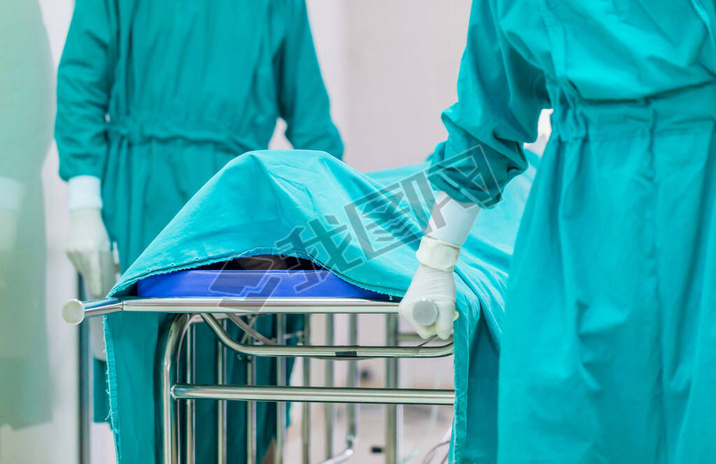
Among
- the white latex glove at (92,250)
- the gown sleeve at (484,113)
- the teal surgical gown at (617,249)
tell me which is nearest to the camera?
the teal surgical gown at (617,249)

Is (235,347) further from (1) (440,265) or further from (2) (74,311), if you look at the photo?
(1) (440,265)

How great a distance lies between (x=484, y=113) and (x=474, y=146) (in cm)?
4

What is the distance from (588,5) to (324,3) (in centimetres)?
307

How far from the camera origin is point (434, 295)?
102cm

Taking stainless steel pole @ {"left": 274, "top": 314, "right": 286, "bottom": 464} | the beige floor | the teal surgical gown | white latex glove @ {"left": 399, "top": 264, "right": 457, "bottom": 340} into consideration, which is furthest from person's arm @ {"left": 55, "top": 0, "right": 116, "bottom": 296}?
the beige floor

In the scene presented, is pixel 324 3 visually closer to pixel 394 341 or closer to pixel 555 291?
pixel 394 341

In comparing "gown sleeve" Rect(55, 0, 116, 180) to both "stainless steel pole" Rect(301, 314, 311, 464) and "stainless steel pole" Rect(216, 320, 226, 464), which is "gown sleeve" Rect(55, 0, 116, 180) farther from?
"stainless steel pole" Rect(301, 314, 311, 464)

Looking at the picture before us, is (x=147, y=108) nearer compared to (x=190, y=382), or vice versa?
(x=190, y=382)

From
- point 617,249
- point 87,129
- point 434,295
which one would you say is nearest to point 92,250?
point 87,129

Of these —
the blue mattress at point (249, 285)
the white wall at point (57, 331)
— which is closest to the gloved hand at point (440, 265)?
the blue mattress at point (249, 285)

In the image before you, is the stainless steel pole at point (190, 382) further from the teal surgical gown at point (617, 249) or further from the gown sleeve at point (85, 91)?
the teal surgical gown at point (617, 249)

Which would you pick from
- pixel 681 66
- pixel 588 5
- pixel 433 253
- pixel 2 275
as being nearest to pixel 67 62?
pixel 2 275

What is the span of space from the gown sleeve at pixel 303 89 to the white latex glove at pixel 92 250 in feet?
1.71

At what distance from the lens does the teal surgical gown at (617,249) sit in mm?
807
